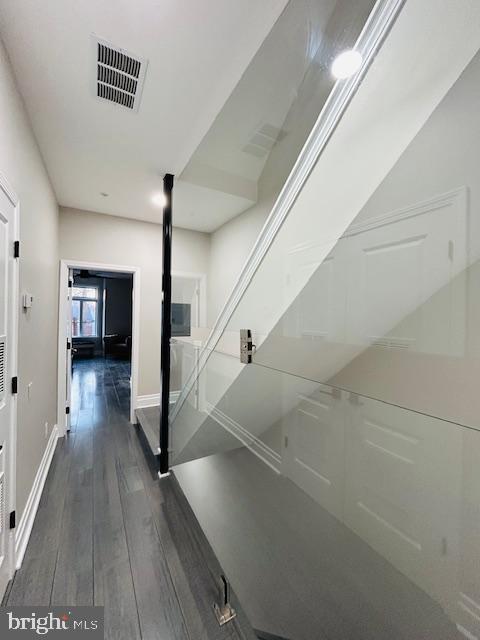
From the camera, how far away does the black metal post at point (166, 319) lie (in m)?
2.59

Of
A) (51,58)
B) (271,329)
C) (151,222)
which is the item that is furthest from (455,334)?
(151,222)

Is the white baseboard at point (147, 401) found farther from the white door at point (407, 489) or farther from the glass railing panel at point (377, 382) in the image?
the white door at point (407, 489)

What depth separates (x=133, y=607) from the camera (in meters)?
1.40

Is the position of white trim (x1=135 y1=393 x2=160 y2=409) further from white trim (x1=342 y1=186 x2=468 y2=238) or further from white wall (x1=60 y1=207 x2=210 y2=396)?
white trim (x1=342 y1=186 x2=468 y2=238)

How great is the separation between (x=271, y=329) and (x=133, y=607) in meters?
1.63

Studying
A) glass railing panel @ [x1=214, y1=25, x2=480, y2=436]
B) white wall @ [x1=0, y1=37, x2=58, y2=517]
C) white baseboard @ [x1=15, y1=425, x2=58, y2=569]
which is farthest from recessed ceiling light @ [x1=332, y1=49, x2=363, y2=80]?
white baseboard @ [x1=15, y1=425, x2=58, y2=569]

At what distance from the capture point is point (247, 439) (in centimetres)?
168

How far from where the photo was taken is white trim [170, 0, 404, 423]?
1.06 meters

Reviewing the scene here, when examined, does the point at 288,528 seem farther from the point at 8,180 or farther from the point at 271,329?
the point at 8,180

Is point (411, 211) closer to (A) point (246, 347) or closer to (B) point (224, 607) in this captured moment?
(A) point (246, 347)

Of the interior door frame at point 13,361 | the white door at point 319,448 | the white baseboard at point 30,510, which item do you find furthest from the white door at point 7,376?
the white door at point 319,448

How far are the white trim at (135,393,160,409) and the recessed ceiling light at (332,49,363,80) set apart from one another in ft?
13.1

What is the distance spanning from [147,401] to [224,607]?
2.90 meters

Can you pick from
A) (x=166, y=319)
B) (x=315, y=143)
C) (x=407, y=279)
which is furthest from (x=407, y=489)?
(x=166, y=319)
